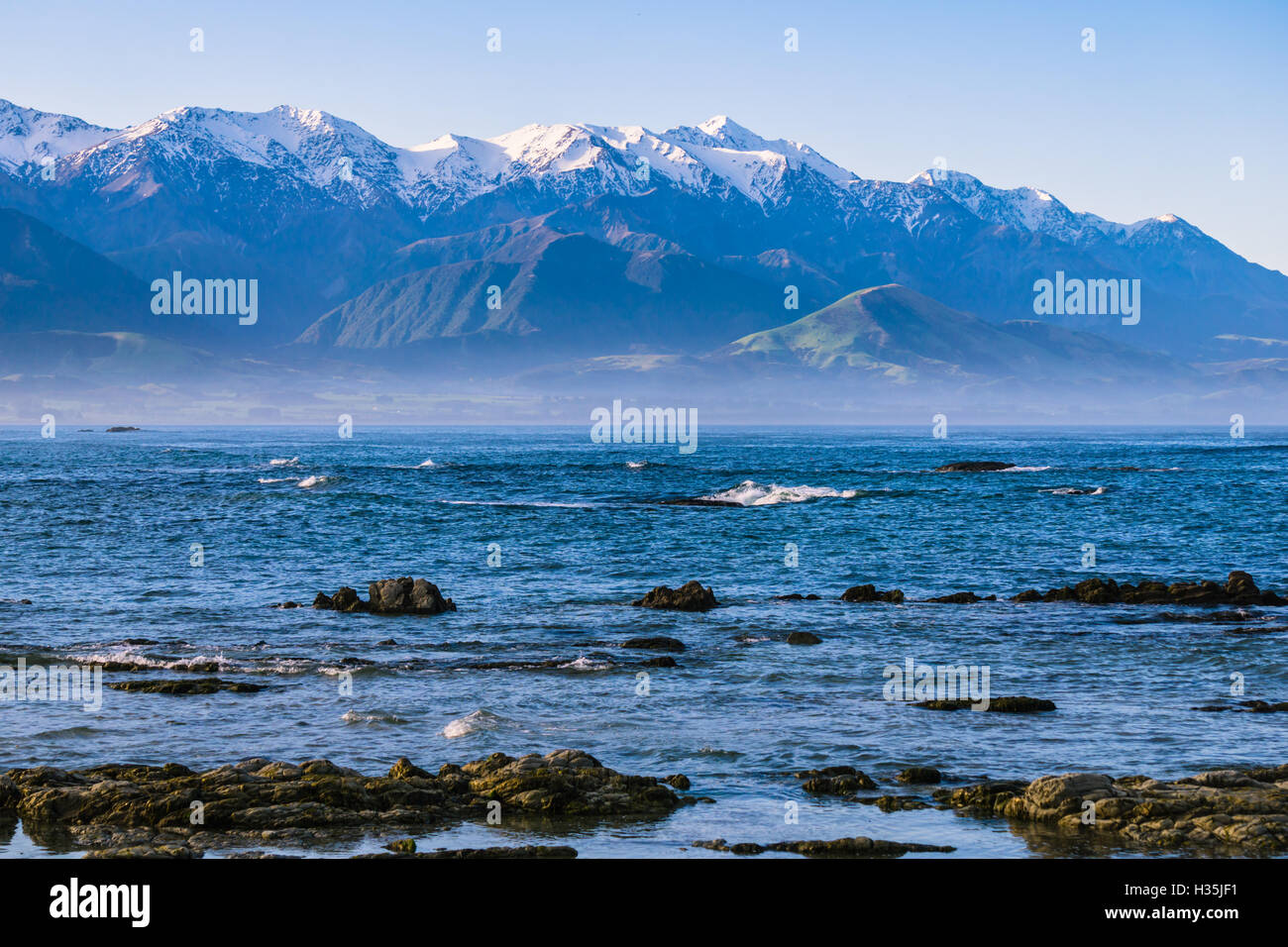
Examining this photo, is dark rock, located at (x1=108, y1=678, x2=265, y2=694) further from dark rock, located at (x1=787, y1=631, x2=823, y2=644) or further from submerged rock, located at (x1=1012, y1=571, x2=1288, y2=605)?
submerged rock, located at (x1=1012, y1=571, x2=1288, y2=605)

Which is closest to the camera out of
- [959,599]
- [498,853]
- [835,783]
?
[498,853]

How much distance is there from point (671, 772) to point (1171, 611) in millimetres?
25800

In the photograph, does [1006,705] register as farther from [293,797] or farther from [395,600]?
[395,600]

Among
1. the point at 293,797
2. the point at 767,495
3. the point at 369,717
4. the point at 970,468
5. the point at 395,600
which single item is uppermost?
the point at 970,468

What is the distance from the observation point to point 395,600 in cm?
4159

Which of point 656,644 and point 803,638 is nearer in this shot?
point 656,644

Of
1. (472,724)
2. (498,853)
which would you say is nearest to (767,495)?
(472,724)

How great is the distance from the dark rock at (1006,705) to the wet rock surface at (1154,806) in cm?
624

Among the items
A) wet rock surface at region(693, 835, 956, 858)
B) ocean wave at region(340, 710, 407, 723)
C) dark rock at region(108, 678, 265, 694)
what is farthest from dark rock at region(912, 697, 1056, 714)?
dark rock at region(108, 678, 265, 694)

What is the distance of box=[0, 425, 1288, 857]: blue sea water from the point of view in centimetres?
2250

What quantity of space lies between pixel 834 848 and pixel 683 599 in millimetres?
25464

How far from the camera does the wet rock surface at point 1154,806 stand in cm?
1736

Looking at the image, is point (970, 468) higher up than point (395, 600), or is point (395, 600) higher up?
point (970, 468)
